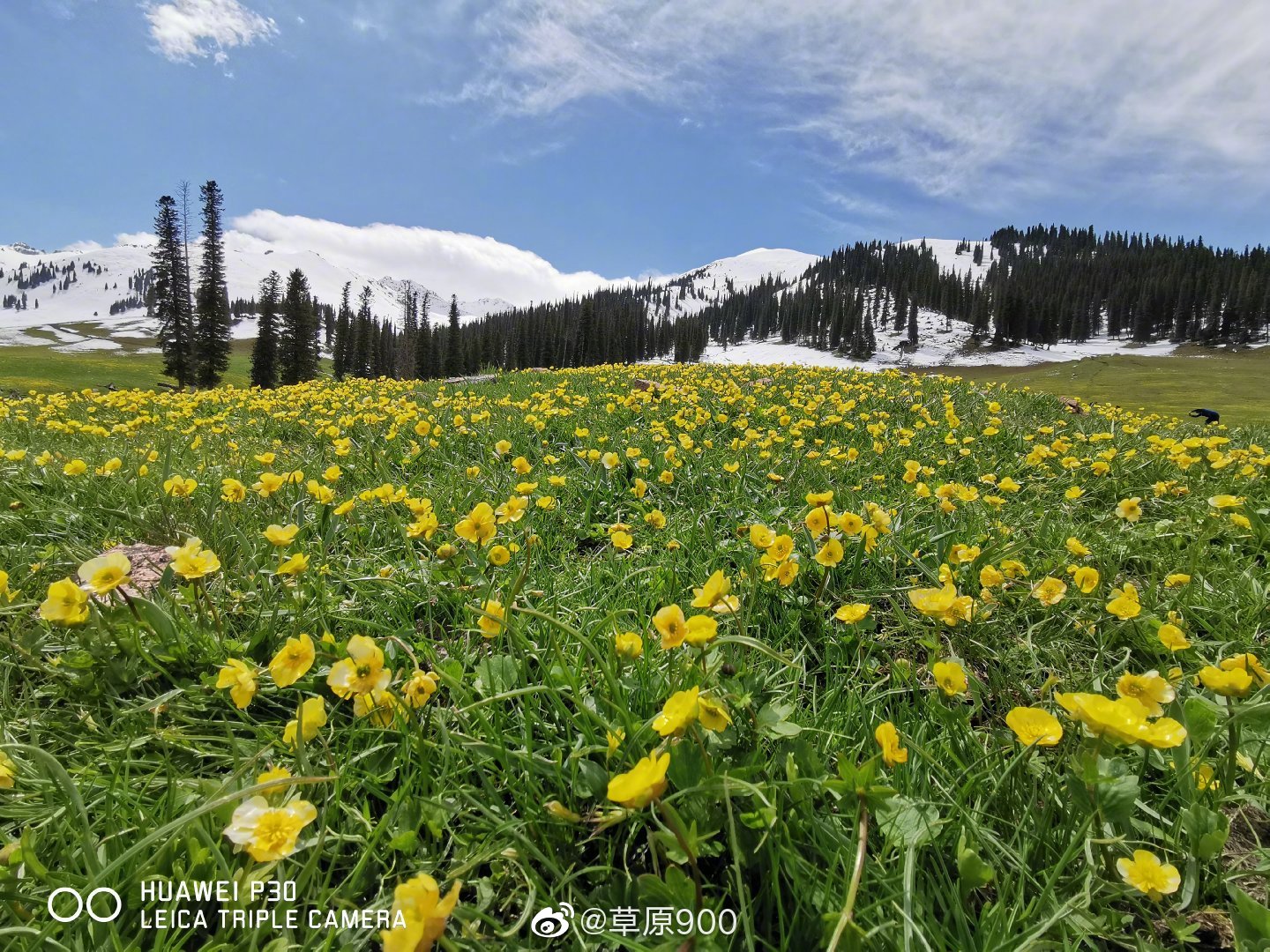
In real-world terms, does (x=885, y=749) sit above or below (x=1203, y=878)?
above

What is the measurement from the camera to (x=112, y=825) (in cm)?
128

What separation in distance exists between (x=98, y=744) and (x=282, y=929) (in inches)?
37.7

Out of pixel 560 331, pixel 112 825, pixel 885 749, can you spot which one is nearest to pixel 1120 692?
pixel 885 749

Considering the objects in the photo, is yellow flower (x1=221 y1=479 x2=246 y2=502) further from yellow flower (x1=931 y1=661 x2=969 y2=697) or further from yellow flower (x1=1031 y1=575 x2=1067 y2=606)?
yellow flower (x1=1031 y1=575 x2=1067 y2=606)

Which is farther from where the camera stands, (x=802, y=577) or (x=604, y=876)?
(x=802, y=577)

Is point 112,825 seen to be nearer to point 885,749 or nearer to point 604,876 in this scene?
point 604,876

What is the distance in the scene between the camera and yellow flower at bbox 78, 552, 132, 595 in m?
1.60

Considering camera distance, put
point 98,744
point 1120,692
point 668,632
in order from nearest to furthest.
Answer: point 1120,692 → point 668,632 → point 98,744

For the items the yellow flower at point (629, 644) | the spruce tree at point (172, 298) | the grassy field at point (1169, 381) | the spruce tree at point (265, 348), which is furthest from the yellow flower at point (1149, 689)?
the spruce tree at point (265, 348)

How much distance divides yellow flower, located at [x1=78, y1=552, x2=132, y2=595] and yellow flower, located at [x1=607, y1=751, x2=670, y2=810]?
5.30 feet

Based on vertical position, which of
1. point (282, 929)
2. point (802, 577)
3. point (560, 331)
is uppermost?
point (560, 331)

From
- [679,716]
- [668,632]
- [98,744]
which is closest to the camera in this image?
[679,716]

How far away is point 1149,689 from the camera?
1319mm

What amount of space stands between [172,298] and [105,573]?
53.6 m
